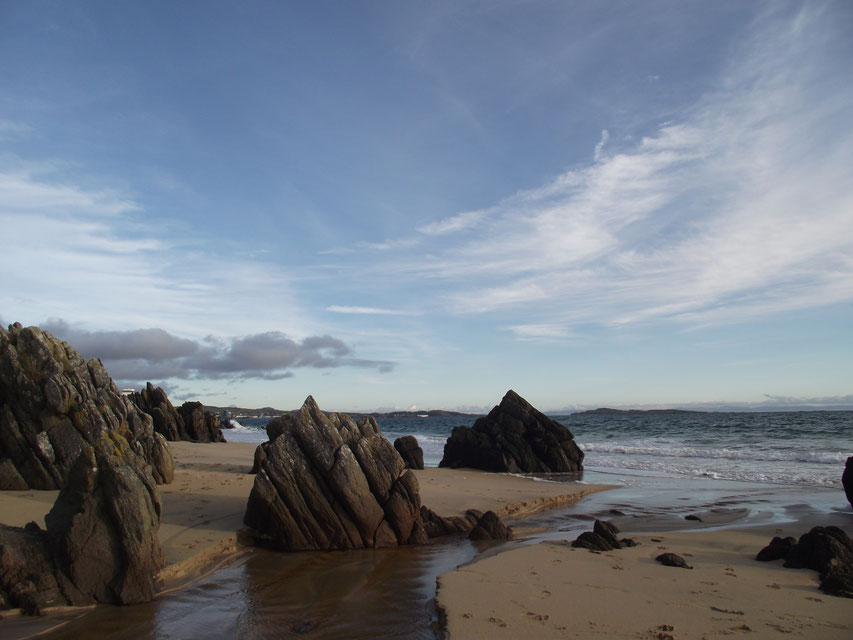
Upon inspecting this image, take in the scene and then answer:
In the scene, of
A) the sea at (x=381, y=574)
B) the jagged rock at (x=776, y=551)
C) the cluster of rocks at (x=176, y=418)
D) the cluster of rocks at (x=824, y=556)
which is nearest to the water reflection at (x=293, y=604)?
the sea at (x=381, y=574)

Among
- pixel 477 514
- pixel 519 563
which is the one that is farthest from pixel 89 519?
pixel 477 514

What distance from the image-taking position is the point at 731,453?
3419cm

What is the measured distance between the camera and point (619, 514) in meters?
16.0

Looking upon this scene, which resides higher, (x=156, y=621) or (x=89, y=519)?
(x=89, y=519)

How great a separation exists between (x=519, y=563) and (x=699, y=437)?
44781 millimetres

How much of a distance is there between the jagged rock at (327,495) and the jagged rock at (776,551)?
6.62m

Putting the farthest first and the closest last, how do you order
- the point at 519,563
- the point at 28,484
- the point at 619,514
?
the point at 619,514
the point at 28,484
the point at 519,563

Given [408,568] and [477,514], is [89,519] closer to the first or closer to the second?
[408,568]

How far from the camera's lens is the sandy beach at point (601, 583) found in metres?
6.90

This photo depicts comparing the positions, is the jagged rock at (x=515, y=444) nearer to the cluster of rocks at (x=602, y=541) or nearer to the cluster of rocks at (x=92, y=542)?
the cluster of rocks at (x=602, y=541)

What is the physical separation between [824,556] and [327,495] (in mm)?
8965

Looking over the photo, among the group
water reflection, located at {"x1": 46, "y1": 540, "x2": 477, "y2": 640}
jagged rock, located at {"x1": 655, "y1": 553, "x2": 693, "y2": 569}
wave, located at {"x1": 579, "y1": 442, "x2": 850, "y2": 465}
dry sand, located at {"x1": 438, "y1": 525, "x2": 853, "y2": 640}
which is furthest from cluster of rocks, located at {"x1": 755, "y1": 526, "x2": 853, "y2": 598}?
wave, located at {"x1": 579, "y1": 442, "x2": 850, "y2": 465}

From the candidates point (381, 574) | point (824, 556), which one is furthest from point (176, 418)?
point (824, 556)

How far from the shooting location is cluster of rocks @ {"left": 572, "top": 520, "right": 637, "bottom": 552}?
11125 millimetres
